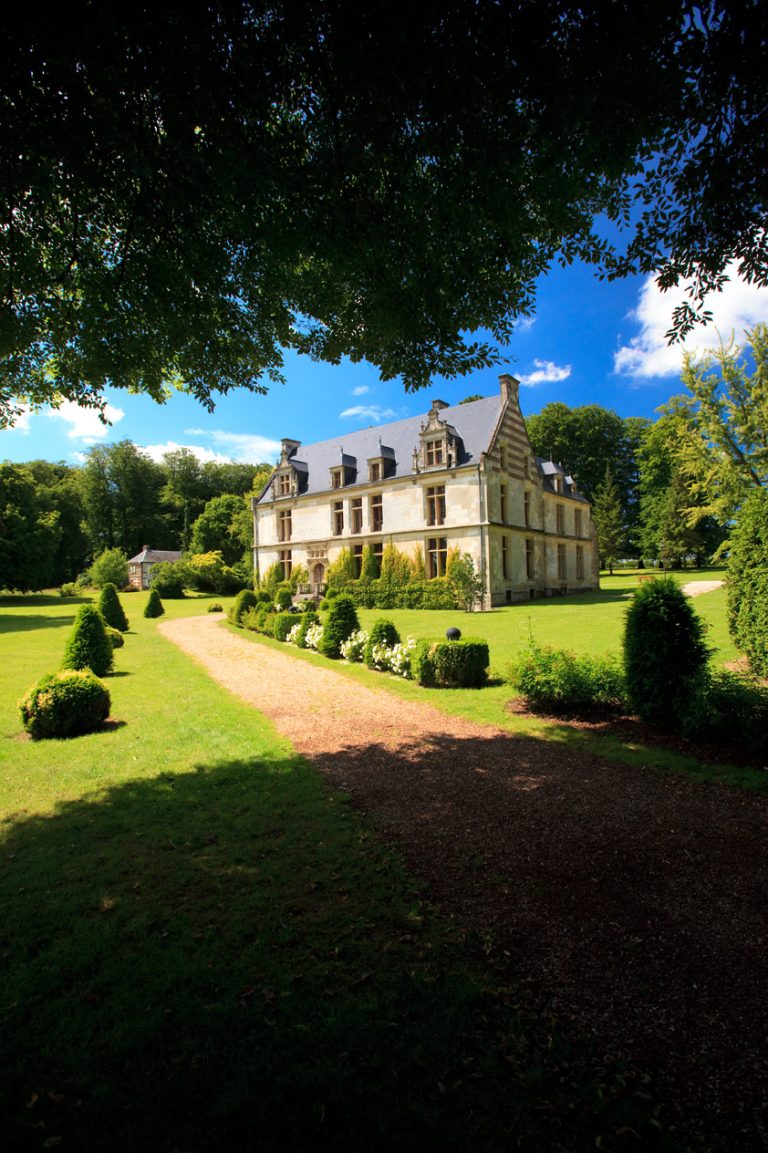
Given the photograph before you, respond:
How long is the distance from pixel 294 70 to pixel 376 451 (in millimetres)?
31232

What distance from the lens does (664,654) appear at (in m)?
7.91

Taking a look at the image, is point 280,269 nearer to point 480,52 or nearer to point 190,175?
point 190,175

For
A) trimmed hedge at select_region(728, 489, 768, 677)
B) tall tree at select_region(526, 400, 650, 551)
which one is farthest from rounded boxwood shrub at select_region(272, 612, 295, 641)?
tall tree at select_region(526, 400, 650, 551)

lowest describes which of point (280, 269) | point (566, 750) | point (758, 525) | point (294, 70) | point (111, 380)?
point (566, 750)

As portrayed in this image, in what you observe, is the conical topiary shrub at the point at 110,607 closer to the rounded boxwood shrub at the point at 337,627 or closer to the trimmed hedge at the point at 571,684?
the rounded boxwood shrub at the point at 337,627

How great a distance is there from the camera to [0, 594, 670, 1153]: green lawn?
229 cm

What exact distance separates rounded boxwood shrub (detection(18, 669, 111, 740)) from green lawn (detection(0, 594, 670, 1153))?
3.20 meters

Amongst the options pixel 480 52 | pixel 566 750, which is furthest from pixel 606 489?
pixel 480 52

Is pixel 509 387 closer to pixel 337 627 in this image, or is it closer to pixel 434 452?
pixel 434 452

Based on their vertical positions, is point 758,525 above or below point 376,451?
below

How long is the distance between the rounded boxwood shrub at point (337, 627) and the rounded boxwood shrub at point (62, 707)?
294 inches

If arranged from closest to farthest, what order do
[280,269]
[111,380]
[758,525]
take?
[280,269]
[111,380]
[758,525]

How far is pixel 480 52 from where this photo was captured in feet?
11.4

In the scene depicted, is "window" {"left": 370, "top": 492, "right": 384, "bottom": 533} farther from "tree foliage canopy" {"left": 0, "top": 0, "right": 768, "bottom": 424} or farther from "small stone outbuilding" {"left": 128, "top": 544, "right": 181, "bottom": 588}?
"small stone outbuilding" {"left": 128, "top": 544, "right": 181, "bottom": 588}
